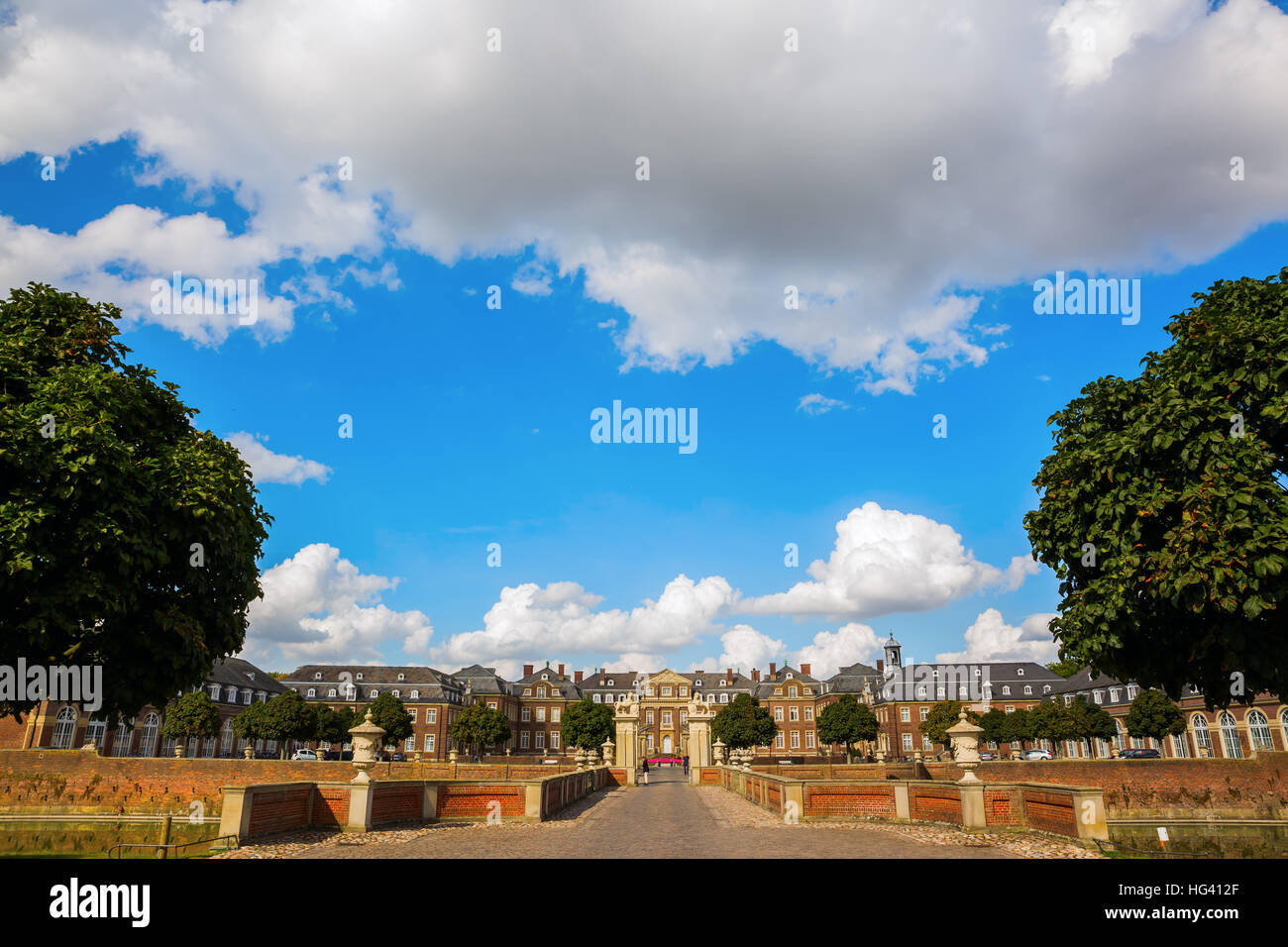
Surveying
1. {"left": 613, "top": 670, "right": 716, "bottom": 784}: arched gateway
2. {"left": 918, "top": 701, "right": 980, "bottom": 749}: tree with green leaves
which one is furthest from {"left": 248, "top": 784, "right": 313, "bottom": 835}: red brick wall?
{"left": 613, "top": 670, "right": 716, "bottom": 784}: arched gateway

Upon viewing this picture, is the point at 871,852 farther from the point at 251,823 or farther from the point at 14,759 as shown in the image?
the point at 14,759

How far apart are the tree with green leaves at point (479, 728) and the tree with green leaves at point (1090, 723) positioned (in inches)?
1746

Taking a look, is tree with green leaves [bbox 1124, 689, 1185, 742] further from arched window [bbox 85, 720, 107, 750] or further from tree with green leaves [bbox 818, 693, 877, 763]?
arched window [bbox 85, 720, 107, 750]

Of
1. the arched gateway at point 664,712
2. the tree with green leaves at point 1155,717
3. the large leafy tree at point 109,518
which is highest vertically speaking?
the large leafy tree at point 109,518

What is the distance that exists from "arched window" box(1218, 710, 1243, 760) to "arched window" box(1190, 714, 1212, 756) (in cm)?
113

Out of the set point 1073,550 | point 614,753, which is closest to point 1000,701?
point 614,753

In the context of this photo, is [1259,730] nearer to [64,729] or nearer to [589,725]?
[589,725]

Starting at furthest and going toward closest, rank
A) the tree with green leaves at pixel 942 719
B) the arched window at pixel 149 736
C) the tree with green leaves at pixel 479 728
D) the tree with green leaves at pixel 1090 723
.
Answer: the tree with green leaves at pixel 942 719, the tree with green leaves at pixel 479 728, the arched window at pixel 149 736, the tree with green leaves at pixel 1090 723

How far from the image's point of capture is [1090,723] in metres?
52.2

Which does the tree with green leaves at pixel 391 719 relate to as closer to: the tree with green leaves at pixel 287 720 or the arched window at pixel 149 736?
the tree with green leaves at pixel 287 720

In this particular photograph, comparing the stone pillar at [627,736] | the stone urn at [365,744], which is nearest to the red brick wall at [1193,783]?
the stone pillar at [627,736]

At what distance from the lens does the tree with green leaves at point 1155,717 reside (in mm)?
48188

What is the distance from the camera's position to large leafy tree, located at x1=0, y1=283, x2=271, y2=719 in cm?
1330
